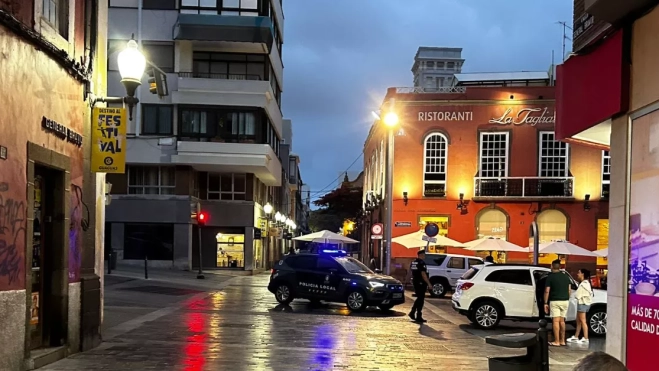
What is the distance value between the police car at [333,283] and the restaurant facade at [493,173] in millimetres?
13914

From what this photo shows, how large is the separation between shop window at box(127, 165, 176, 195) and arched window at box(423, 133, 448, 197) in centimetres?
1396

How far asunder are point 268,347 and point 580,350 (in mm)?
6242

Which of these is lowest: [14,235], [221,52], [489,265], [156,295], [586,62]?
[156,295]

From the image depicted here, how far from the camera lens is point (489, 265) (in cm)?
1662

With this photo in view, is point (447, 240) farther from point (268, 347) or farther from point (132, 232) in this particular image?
point (268, 347)

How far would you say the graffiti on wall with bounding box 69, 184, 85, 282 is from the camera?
10.4m

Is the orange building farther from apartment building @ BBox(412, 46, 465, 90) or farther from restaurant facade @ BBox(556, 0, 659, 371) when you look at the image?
apartment building @ BBox(412, 46, 465, 90)

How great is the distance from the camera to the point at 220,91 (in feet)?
119

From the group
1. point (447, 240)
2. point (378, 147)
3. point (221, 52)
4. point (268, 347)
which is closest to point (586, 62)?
point (268, 347)

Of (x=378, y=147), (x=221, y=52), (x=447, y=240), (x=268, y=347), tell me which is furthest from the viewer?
(x=378, y=147)

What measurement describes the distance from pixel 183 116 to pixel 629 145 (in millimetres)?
31411

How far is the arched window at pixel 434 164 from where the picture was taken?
113 feet

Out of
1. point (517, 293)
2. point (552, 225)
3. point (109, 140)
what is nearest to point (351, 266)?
point (517, 293)

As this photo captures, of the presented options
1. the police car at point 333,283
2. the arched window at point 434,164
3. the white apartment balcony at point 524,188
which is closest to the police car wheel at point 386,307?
the police car at point 333,283
